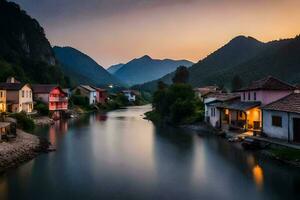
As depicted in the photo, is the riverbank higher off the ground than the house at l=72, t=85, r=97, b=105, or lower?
lower

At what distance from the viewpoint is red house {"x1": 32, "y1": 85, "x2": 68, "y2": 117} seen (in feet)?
236

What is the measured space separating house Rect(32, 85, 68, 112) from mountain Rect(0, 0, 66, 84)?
47.1 metres

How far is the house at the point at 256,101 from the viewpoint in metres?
39.8

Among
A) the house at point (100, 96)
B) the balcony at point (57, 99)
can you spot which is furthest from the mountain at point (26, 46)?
the balcony at point (57, 99)

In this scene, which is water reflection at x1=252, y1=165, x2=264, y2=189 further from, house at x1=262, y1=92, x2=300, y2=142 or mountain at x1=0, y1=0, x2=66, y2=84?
mountain at x1=0, y1=0, x2=66, y2=84

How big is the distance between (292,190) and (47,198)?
14083mm

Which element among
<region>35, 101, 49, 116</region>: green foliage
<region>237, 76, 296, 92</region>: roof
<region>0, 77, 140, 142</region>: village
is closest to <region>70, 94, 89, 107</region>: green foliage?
<region>0, 77, 140, 142</region>: village

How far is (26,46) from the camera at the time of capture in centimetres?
15912

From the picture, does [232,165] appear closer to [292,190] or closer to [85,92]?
[292,190]

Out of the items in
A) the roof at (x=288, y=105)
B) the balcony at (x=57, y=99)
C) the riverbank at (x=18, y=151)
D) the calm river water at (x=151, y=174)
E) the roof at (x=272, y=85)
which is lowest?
the calm river water at (x=151, y=174)

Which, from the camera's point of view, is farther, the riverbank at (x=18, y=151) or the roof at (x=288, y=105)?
the roof at (x=288, y=105)

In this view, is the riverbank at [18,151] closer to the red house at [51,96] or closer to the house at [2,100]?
the house at [2,100]

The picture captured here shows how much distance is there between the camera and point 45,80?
123 m

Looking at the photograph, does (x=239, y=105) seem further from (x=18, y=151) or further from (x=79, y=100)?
(x=79, y=100)
